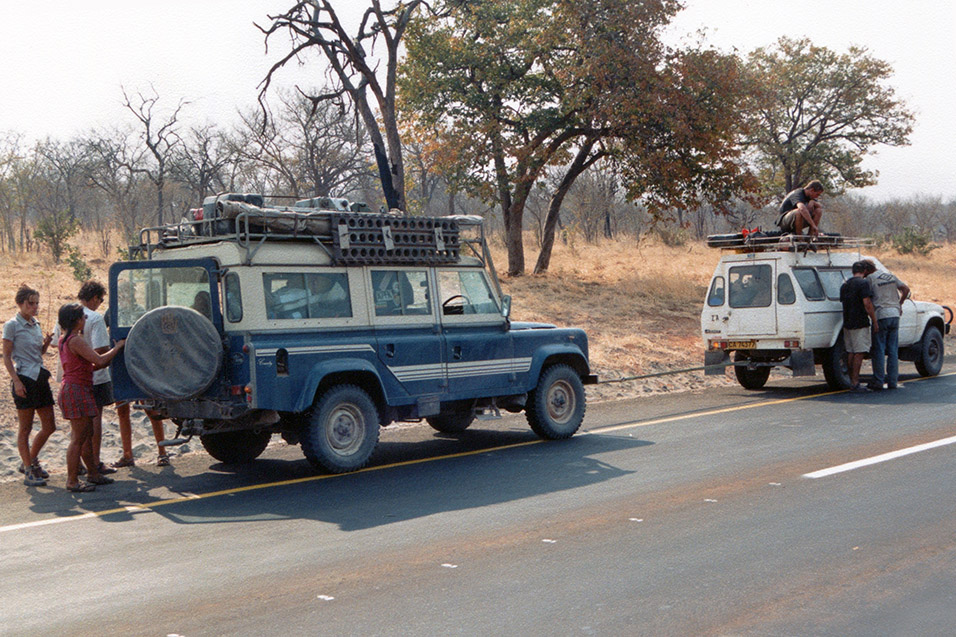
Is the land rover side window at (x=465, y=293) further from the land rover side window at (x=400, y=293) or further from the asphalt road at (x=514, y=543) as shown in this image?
the asphalt road at (x=514, y=543)

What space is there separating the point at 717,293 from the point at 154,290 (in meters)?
8.65

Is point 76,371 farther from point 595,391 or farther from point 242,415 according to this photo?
point 595,391

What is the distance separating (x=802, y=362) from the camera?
13.4 metres

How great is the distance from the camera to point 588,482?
26.7 ft

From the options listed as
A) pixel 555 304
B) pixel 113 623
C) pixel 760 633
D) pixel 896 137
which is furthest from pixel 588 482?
pixel 896 137

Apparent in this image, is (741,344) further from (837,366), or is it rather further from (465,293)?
(465,293)

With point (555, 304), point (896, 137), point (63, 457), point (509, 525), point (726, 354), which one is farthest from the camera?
point (896, 137)

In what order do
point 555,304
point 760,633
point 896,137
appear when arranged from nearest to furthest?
point 760,633 < point 555,304 < point 896,137

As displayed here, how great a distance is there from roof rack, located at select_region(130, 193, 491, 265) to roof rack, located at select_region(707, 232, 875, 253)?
227 inches

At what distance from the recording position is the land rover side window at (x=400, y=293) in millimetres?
9219

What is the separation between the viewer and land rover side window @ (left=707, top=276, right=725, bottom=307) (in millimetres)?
Answer: 14245

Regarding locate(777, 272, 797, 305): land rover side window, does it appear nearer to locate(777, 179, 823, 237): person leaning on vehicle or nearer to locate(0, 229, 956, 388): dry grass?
locate(777, 179, 823, 237): person leaning on vehicle

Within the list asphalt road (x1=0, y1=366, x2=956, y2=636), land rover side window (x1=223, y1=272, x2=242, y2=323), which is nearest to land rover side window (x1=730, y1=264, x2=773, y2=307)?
asphalt road (x1=0, y1=366, x2=956, y2=636)

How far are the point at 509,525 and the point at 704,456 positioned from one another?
10.5 ft
